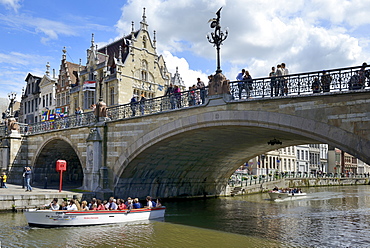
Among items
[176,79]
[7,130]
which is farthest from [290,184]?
[7,130]

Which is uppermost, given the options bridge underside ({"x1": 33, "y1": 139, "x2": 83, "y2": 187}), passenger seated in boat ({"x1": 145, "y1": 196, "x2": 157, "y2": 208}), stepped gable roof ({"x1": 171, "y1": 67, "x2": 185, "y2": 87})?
stepped gable roof ({"x1": 171, "y1": 67, "x2": 185, "y2": 87})

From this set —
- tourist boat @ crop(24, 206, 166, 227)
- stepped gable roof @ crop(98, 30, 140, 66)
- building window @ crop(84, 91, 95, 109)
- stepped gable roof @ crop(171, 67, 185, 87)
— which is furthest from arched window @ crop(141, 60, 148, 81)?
tourist boat @ crop(24, 206, 166, 227)

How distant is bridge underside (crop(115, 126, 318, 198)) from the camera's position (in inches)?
831

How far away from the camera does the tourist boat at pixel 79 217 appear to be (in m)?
16.3

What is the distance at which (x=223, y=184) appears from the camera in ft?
113

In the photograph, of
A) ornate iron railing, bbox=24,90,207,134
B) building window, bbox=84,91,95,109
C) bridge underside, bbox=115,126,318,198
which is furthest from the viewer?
building window, bbox=84,91,95,109

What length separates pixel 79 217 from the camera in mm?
16859

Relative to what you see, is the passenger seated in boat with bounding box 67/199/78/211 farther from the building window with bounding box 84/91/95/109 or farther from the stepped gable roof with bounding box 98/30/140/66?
the building window with bounding box 84/91/95/109

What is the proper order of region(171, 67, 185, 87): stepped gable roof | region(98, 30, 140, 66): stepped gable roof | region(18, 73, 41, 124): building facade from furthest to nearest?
region(171, 67, 185, 87): stepped gable roof < region(18, 73, 41, 124): building facade < region(98, 30, 140, 66): stepped gable roof

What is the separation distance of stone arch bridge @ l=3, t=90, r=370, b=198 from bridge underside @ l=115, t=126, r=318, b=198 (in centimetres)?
6

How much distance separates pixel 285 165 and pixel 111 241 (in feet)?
194

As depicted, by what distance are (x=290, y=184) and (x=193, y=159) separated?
28.3 metres

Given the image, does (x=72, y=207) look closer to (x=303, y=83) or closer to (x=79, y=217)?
(x=79, y=217)

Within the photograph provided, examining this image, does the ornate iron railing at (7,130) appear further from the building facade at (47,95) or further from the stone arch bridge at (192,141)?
the building facade at (47,95)
